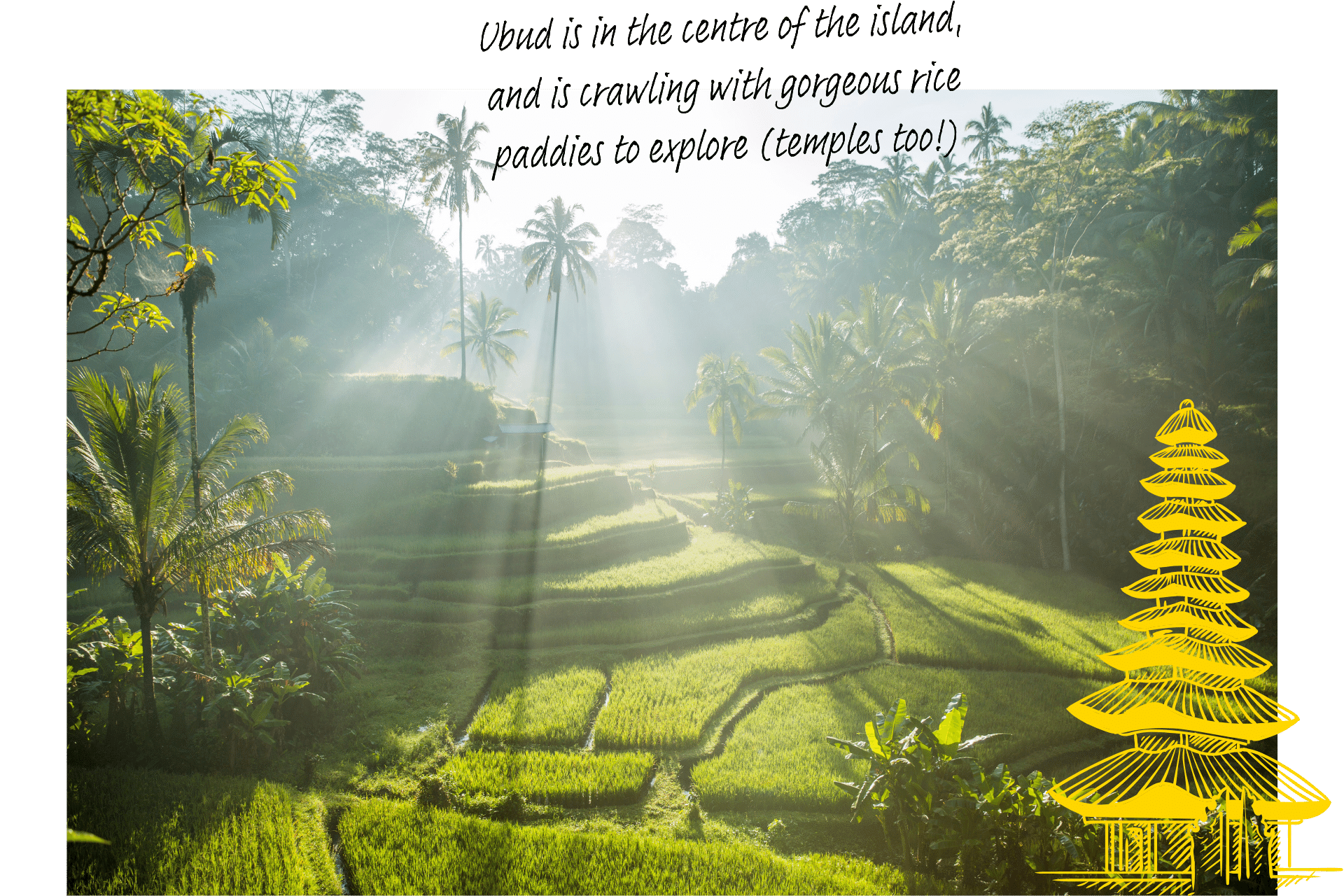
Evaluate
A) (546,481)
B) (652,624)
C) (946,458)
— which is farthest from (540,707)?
(946,458)

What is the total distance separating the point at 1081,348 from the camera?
56.6 ft

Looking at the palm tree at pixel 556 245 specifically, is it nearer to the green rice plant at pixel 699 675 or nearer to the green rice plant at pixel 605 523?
the green rice plant at pixel 605 523

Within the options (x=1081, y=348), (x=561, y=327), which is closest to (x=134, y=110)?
(x=1081, y=348)

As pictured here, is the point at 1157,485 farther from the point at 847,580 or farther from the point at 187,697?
the point at 847,580

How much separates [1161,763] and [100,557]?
31.3 ft

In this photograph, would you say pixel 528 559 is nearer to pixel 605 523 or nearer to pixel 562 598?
pixel 562 598

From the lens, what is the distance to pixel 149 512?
6188 millimetres

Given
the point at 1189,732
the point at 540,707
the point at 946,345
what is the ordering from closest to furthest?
the point at 1189,732 < the point at 540,707 < the point at 946,345

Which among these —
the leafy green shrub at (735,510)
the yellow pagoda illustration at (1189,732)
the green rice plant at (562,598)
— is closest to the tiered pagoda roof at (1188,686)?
the yellow pagoda illustration at (1189,732)

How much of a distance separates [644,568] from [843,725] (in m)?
6.51

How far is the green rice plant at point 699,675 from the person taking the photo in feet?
24.9

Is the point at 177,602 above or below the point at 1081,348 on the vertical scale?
below

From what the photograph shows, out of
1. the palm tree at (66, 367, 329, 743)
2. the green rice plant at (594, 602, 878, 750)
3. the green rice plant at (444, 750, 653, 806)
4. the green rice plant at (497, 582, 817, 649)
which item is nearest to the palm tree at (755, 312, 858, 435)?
the green rice plant at (497, 582, 817, 649)

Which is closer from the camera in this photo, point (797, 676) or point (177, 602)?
point (797, 676)
